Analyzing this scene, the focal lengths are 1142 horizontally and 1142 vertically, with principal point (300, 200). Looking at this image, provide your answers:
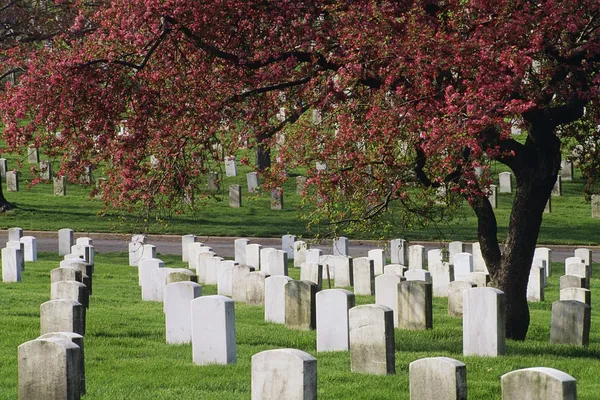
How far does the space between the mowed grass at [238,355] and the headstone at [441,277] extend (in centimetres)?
185

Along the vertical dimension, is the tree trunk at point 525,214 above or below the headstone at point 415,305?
above

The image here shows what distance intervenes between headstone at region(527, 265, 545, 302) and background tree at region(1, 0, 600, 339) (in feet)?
15.4

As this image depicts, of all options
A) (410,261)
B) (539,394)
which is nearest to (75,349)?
(539,394)

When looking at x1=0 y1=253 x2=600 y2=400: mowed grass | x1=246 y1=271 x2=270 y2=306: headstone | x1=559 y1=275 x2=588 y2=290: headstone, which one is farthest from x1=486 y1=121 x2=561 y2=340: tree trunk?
x1=246 y1=271 x2=270 y2=306: headstone

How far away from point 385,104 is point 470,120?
152 centimetres

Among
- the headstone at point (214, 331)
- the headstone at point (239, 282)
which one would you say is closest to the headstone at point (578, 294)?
the headstone at point (239, 282)

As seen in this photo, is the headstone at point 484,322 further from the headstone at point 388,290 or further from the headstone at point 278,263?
the headstone at point 278,263

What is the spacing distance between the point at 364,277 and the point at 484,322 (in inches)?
263

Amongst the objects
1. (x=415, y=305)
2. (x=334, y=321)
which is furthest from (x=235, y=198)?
(x=334, y=321)

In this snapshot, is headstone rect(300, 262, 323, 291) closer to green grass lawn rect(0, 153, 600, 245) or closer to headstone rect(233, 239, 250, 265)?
headstone rect(233, 239, 250, 265)

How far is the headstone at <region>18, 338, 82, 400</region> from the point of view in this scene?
8.48m

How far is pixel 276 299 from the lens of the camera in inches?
551

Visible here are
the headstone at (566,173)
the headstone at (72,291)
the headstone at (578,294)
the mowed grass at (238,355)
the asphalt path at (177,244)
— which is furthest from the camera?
the headstone at (566,173)

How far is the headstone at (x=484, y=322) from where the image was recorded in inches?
455
